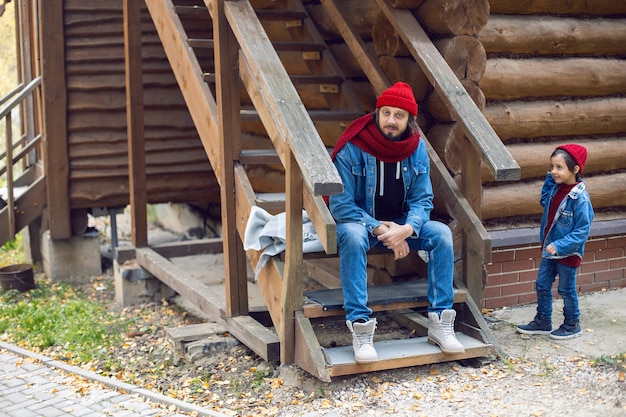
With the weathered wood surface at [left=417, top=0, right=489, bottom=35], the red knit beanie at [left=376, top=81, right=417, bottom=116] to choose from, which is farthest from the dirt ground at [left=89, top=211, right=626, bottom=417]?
the weathered wood surface at [left=417, top=0, right=489, bottom=35]

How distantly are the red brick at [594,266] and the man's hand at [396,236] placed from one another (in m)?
2.34

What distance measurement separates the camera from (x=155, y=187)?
31.1 ft

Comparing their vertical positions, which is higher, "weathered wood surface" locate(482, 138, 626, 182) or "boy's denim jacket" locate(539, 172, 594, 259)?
"weathered wood surface" locate(482, 138, 626, 182)

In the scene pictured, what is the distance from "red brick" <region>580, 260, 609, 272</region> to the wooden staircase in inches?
62.8

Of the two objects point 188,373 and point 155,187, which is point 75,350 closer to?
point 188,373

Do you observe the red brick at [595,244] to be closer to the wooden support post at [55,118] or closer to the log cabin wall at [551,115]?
the log cabin wall at [551,115]

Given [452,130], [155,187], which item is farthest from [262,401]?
[155,187]

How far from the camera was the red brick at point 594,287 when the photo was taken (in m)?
6.63

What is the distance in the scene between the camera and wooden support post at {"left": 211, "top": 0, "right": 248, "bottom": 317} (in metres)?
5.61

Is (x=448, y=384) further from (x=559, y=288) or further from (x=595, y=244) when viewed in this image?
(x=595, y=244)

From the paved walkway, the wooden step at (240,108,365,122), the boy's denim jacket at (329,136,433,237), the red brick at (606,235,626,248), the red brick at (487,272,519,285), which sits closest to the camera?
the paved walkway

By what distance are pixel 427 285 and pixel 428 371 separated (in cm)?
70

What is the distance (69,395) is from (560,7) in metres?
Answer: 4.61

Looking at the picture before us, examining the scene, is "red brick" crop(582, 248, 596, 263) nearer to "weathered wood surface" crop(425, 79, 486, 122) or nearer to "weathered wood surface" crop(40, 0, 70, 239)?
"weathered wood surface" crop(425, 79, 486, 122)
